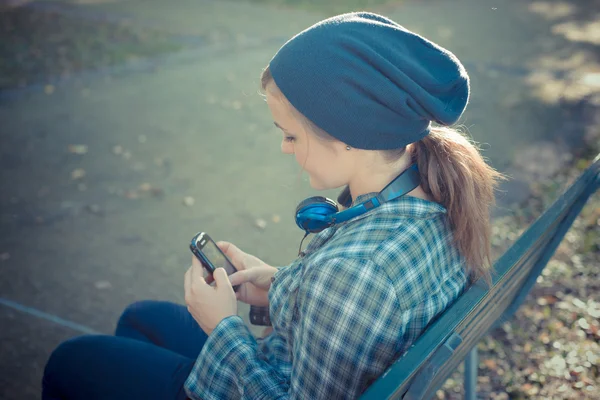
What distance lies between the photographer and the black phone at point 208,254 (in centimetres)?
209

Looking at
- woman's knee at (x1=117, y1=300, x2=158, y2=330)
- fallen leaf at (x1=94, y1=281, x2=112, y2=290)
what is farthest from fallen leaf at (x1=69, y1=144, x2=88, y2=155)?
woman's knee at (x1=117, y1=300, x2=158, y2=330)

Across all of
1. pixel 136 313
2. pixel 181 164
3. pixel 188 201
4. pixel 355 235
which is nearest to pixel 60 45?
pixel 181 164

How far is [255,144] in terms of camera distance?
5.72m

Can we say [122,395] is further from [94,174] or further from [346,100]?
[94,174]

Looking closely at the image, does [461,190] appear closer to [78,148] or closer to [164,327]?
[164,327]

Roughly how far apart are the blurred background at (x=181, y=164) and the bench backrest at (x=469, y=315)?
1.48ft

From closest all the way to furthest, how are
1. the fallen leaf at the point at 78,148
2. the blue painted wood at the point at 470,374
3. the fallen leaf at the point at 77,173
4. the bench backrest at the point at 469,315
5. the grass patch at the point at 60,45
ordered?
the bench backrest at the point at 469,315 → the blue painted wood at the point at 470,374 → the fallen leaf at the point at 77,173 → the fallen leaf at the point at 78,148 → the grass patch at the point at 60,45

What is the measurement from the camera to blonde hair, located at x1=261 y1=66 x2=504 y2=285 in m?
1.72

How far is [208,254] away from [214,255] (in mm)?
41

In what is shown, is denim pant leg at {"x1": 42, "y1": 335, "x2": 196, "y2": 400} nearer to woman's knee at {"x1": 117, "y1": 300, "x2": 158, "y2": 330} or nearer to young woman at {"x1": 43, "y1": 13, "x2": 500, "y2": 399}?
young woman at {"x1": 43, "y1": 13, "x2": 500, "y2": 399}

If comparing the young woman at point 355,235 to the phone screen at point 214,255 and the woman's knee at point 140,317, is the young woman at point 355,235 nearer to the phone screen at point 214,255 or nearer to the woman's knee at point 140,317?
the phone screen at point 214,255

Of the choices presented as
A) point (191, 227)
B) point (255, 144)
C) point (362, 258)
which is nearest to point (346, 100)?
point (362, 258)

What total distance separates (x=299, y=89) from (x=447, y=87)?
0.41 meters

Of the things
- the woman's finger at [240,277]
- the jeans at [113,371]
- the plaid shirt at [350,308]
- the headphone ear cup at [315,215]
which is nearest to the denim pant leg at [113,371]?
the jeans at [113,371]
